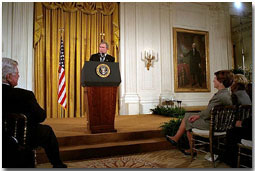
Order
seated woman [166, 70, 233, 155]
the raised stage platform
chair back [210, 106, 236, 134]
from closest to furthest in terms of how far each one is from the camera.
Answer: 1. chair back [210, 106, 236, 134]
2. seated woman [166, 70, 233, 155]
3. the raised stage platform

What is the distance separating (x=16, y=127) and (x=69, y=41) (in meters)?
4.79

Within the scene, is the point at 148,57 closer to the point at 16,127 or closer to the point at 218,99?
the point at 218,99

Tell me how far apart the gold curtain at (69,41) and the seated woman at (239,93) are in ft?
14.7

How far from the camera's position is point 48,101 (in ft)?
20.3

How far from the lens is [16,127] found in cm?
203

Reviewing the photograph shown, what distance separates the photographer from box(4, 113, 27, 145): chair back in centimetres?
202

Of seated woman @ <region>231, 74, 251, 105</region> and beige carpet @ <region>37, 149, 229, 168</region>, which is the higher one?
seated woman @ <region>231, 74, 251, 105</region>

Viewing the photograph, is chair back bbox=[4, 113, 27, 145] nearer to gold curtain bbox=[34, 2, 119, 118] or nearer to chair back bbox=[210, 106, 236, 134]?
chair back bbox=[210, 106, 236, 134]

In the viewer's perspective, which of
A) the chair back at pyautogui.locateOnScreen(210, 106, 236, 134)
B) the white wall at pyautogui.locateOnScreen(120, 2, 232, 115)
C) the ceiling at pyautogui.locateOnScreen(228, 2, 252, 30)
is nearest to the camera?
the chair back at pyautogui.locateOnScreen(210, 106, 236, 134)

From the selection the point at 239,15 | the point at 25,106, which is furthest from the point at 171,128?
the point at 239,15

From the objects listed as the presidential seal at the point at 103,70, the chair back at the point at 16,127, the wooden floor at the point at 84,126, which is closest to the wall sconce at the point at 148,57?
the wooden floor at the point at 84,126

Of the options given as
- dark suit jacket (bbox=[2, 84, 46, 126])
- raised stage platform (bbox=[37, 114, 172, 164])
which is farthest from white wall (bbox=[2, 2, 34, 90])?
dark suit jacket (bbox=[2, 84, 46, 126])

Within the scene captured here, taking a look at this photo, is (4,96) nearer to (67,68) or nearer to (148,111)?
(67,68)

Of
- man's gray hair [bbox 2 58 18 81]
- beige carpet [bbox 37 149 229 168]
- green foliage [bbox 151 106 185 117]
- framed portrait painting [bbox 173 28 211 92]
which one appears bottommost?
beige carpet [bbox 37 149 229 168]
